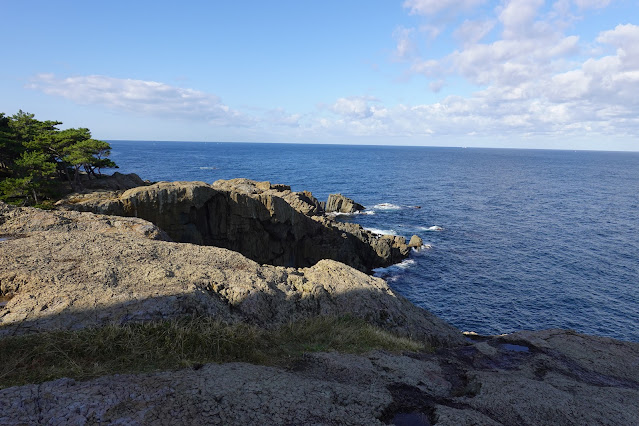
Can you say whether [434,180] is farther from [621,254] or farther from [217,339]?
[217,339]

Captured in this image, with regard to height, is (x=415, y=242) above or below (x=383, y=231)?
above

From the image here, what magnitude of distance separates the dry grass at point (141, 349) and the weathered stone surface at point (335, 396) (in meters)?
0.65

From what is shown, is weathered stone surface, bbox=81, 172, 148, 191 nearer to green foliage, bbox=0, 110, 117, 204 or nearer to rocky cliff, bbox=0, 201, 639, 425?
green foliage, bbox=0, 110, 117, 204

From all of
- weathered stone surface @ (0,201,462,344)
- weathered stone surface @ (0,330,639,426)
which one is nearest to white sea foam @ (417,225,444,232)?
weathered stone surface @ (0,201,462,344)

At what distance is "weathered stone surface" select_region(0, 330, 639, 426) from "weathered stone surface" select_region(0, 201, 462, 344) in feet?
10.8

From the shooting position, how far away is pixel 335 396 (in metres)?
8.05

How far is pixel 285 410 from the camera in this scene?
23.6 ft

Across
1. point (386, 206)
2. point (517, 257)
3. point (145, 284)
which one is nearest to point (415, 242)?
point (517, 257)

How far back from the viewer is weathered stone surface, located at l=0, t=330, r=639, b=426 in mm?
6613

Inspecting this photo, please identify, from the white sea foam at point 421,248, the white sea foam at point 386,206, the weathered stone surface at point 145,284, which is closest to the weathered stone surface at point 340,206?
the white sea foam at point 386,206

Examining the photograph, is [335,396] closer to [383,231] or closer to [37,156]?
[37,156]

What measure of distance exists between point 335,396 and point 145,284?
25.7 feet

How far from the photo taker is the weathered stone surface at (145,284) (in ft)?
34.8

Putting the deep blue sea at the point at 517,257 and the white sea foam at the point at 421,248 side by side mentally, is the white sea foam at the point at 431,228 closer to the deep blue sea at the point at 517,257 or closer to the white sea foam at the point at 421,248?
the deep blue sea at the point at 517,257
